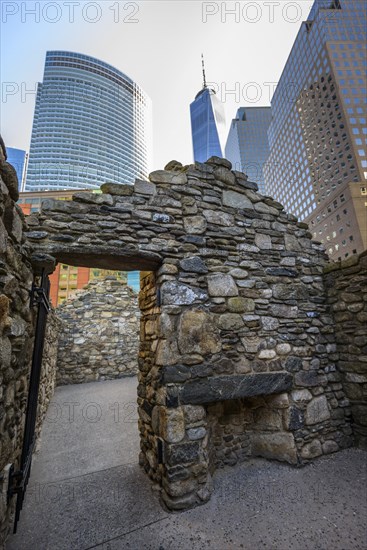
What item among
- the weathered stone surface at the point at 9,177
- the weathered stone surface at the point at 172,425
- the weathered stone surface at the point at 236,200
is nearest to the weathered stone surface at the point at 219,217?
the weathered stone surface at the point at 236,200

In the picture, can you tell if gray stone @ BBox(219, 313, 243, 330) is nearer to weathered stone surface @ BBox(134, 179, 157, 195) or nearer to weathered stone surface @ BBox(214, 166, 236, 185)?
weathered stone surface @ BBox(134, 179, 157, 195)

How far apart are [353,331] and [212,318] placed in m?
1.96

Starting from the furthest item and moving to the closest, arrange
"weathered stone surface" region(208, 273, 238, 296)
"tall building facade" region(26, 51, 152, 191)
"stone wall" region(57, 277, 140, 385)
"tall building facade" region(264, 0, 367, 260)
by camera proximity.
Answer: "tall building facade" region(26, 51, 152, 191) → "tall building facade" region(264, 0, 367, 260) → "stone wall" region(57, 277, 140, 385) → "weathered stone surface" region(208, 273, 238, 296)

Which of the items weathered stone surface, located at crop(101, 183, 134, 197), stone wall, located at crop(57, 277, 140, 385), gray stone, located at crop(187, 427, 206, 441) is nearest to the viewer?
gray stone, located at crop(187, 427, 206, 441)

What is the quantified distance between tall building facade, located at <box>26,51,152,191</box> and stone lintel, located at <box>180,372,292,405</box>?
46335 millimetres

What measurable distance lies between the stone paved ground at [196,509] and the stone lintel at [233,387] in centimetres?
85

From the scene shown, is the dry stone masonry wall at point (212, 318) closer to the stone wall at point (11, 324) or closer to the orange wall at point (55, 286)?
the stone wall at point (11, 324)

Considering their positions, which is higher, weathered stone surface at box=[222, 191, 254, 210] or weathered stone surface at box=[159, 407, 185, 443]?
weathered stone surface at box=[222, 191, 254, 210]

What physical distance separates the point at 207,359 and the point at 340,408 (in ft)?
6.65

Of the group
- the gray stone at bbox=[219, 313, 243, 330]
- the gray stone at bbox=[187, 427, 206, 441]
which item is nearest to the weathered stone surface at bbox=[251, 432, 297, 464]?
the gray stone at bbox=[187, 427, 206, 441]

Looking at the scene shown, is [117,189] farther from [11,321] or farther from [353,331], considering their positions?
[353,331]

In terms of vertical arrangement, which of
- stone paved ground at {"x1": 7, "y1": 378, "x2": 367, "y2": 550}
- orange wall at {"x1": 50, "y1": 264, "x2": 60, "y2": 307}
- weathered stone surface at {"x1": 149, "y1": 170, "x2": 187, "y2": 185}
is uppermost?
orange wall at {"x1": 50, "y1": 264, "x2": 60, "y2": 307}

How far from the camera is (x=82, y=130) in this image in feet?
162

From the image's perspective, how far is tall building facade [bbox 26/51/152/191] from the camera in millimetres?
47375
